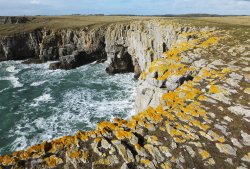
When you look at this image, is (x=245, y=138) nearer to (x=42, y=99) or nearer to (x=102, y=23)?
(x=42, y=99)

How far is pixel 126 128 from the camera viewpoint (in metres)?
12.2

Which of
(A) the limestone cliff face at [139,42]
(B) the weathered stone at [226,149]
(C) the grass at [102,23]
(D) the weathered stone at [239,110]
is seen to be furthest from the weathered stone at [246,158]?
(C) the grass at [102,23]

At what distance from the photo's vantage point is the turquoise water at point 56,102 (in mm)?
34438

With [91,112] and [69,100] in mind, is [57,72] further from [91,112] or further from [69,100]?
[91,112]

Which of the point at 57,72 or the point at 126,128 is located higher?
the point at 126,128

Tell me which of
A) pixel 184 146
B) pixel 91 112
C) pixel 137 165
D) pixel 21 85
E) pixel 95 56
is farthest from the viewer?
pixel 95 56

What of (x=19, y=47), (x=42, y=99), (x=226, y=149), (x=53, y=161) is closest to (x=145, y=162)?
(x=226, y=149)

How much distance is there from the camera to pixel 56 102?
4562 cm

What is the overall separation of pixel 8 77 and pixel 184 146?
2477 inches

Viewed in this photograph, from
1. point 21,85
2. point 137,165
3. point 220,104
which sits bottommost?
point 21,85

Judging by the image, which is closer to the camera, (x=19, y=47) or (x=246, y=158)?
(x=246, y=158)

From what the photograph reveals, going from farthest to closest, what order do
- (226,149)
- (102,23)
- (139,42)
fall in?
(102,23) < (139,42) < (226,149)

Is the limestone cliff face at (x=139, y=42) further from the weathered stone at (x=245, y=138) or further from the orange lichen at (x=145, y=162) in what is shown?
the orange lichen at (x=145, y=162)

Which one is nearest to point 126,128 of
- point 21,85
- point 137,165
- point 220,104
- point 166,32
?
point 137,165
